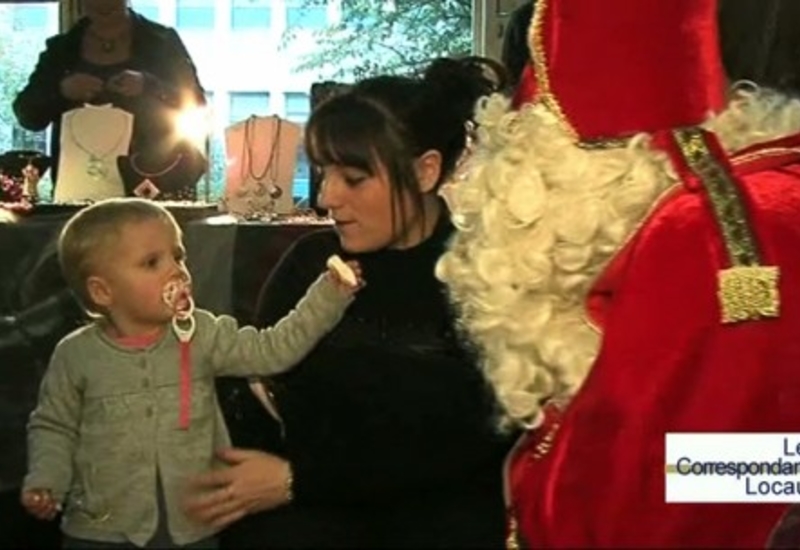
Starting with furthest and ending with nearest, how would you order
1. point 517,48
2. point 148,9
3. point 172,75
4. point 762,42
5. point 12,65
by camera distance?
point 12,65 → point 148,9 → point 172,75 → point 517,48 → point 762,42

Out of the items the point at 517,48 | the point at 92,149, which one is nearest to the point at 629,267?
the point at 517,48

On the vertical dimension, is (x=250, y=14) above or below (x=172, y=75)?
above

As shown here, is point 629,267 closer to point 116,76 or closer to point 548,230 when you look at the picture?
point 548,230

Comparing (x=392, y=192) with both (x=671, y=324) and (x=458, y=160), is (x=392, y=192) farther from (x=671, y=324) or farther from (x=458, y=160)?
(x=671, y=324)

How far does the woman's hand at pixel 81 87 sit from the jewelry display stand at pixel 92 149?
1.5 inches

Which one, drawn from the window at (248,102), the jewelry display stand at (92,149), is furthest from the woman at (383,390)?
the window at (248,102)

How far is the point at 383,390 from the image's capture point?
1146 mm

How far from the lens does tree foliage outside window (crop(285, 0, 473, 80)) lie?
2160 millimetres

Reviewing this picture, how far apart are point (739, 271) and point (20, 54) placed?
158 centimetres

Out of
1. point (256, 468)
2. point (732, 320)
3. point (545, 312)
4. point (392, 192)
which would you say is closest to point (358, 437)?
point (256, 468)

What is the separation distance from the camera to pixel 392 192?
1.18 m

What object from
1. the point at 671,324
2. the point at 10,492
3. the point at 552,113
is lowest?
the point at 10,492

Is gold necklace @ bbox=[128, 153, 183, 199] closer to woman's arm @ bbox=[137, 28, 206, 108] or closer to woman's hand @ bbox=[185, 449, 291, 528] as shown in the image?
woman's arm @ bbox=[137, 28, 206, 108]

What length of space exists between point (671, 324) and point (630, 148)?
11cm
